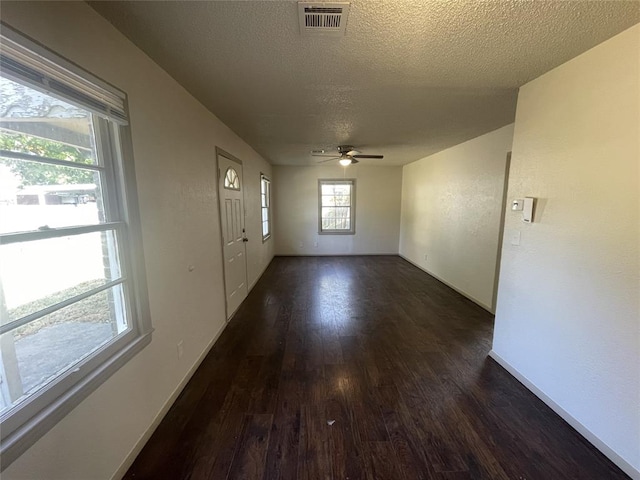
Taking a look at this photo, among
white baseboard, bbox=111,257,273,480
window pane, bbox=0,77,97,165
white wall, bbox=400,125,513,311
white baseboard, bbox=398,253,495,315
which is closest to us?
window pane, bbox=0,77,97,165

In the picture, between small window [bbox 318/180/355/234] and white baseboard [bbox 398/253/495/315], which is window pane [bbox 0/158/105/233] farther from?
small window [bbox 318/180/355/234]

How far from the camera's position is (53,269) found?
1.08 m

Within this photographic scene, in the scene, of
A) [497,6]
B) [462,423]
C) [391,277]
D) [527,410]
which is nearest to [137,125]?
A: [497,6]

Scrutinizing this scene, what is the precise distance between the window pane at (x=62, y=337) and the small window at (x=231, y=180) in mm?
1985

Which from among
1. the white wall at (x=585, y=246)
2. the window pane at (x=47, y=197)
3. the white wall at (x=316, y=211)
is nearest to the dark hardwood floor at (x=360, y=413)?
the white wall at (x=585, y=246)

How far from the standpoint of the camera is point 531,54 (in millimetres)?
1622

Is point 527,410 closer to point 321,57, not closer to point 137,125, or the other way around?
point 321,57

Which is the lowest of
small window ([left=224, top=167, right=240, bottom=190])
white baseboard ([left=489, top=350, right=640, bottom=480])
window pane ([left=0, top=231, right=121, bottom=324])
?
white baseboard ([left=489, top=350, right=640, bottom=480])

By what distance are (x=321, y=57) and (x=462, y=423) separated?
8.43 ft

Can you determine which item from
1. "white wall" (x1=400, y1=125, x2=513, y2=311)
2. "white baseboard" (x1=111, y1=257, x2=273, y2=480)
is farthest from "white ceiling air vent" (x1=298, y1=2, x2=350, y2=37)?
"white wall" (x1=400, y1=125, x2=513, y2=311)

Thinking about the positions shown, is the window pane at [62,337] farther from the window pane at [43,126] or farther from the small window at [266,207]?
the small window at [266,207]

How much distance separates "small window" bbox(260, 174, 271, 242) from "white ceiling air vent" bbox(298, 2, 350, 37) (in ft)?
13.2

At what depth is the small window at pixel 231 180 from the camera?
3.14 meters

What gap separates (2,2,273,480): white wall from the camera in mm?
1060
